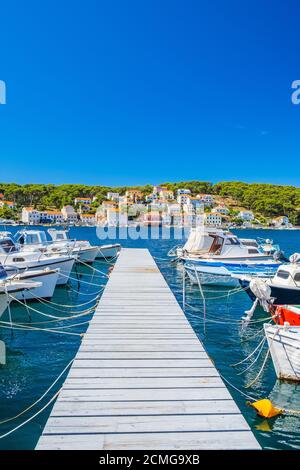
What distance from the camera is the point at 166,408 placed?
4.71 m

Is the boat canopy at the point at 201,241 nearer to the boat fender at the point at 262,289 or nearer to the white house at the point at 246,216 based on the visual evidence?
the boat fender at the point at 262,289

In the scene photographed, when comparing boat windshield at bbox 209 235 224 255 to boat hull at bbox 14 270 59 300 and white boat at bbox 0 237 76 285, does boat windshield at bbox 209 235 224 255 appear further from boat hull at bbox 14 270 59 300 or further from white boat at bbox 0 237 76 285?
boat hull at bbox 14 270 59 300

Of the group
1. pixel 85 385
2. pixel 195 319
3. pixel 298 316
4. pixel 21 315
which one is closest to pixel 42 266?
pixel 21 315

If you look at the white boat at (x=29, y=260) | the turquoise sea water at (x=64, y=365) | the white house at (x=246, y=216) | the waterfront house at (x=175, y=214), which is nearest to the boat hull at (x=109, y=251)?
the white boat at (x=29, y=260)

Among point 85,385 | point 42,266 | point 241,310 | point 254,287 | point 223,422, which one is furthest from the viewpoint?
point 42,266

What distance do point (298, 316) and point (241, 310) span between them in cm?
652

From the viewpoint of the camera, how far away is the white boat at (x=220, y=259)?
2125 centimetres

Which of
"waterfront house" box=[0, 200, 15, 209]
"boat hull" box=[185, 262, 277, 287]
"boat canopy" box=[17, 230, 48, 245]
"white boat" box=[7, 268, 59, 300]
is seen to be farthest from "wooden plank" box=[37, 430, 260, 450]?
"waterfront house" box=[0, 200, 15, 209]

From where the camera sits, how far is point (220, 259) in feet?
75.5

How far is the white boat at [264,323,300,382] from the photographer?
8.31 meters

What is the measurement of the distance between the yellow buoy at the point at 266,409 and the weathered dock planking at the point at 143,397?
5.70 feet

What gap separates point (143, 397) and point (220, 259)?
18545 mm

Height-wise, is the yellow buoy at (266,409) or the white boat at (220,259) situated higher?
the white boat at (220,259)
